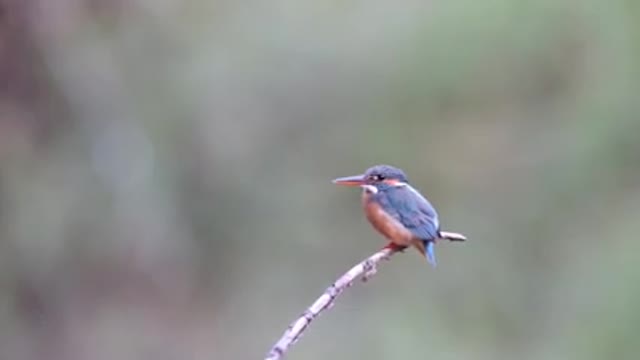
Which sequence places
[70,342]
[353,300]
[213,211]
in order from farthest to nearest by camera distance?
1. [353,300]
2. [213,211]
3. [70,342]

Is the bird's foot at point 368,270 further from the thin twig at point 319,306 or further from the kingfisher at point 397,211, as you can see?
the kingfisher at point 397,211

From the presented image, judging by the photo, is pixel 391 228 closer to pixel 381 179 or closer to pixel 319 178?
pixel 381 179

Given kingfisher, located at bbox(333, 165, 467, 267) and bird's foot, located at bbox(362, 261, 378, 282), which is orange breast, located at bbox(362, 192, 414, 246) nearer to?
kingfisher, located at bbox(333, 165, 467, 267)

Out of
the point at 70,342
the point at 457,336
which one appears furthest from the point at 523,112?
the point at 70,342

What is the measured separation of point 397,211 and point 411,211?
31mm

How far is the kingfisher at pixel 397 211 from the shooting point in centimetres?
178

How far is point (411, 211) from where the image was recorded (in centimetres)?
180

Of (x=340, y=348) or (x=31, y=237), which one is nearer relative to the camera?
(x=31, y=237)

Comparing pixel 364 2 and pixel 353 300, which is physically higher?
pixel 364 2

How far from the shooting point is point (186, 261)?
170 inches

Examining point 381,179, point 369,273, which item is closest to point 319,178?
point 381,179

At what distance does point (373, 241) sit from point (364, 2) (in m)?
0.96

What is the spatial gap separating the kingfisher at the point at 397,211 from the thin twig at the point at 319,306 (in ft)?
0.98

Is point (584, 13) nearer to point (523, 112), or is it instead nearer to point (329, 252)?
point (523, 112)
